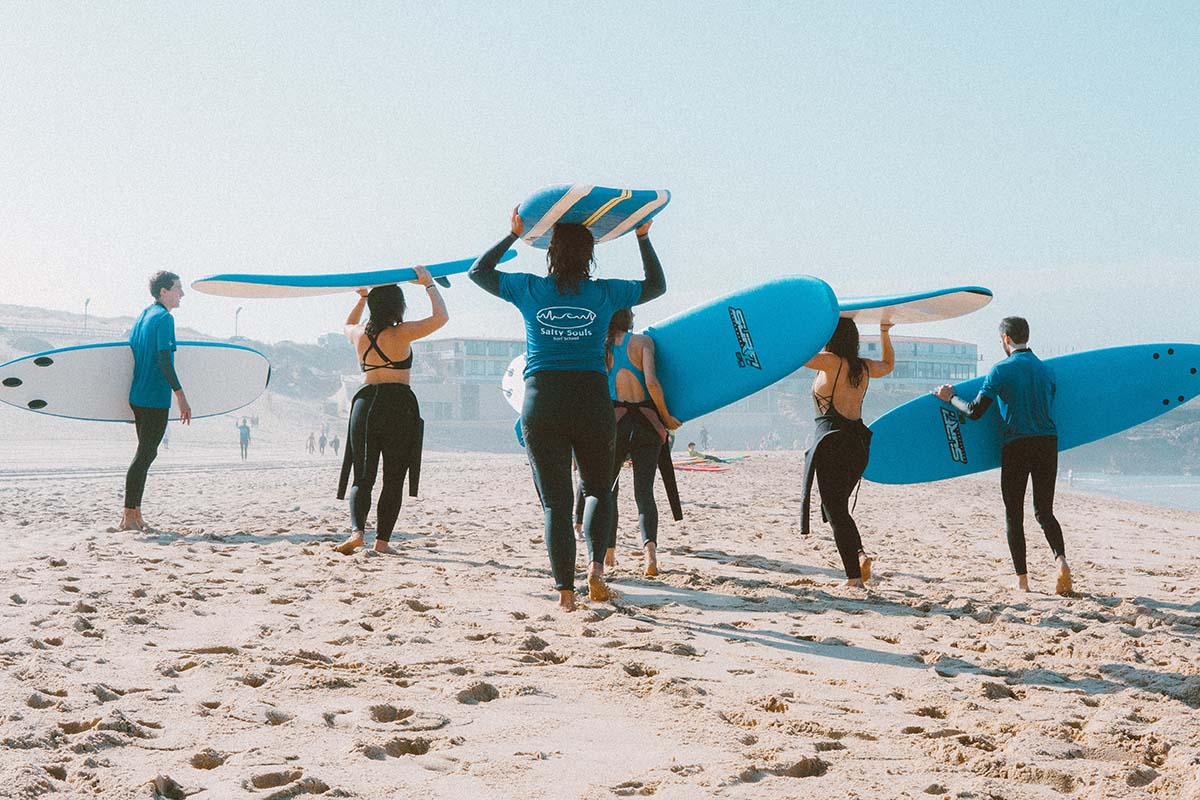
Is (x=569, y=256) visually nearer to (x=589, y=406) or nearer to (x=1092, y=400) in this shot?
(x=589, y=406)

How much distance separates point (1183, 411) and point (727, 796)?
300ft

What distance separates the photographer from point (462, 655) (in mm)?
2992

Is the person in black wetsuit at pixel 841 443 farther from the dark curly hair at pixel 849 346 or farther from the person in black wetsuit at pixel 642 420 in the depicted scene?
the person in black wetsuit at pixel 642 420

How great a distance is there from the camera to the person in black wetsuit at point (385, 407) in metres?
5.16

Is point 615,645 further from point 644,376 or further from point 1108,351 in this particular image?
point 1108,351

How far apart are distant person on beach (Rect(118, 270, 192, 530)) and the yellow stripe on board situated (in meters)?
3.49

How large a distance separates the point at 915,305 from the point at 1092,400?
1.36 meters

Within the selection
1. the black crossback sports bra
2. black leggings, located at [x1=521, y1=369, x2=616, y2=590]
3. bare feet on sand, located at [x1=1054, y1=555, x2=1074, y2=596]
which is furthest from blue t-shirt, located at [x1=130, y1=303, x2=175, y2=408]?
bare feet on sand, located at [x1=1054, y1=555, x2=1074, y2=596]

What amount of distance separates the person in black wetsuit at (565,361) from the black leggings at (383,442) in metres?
1.61

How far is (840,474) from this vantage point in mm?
4441

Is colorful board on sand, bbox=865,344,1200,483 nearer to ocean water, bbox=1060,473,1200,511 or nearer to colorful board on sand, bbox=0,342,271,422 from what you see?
colorful board on sand, bbox=0,342,271,422

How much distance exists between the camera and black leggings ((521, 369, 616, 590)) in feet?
12.1

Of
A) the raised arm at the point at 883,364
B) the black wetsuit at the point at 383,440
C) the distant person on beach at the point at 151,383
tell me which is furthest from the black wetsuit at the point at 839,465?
the distant person on beach at the point at 151,383

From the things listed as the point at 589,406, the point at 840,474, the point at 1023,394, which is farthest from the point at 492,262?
the point at 1023,394
